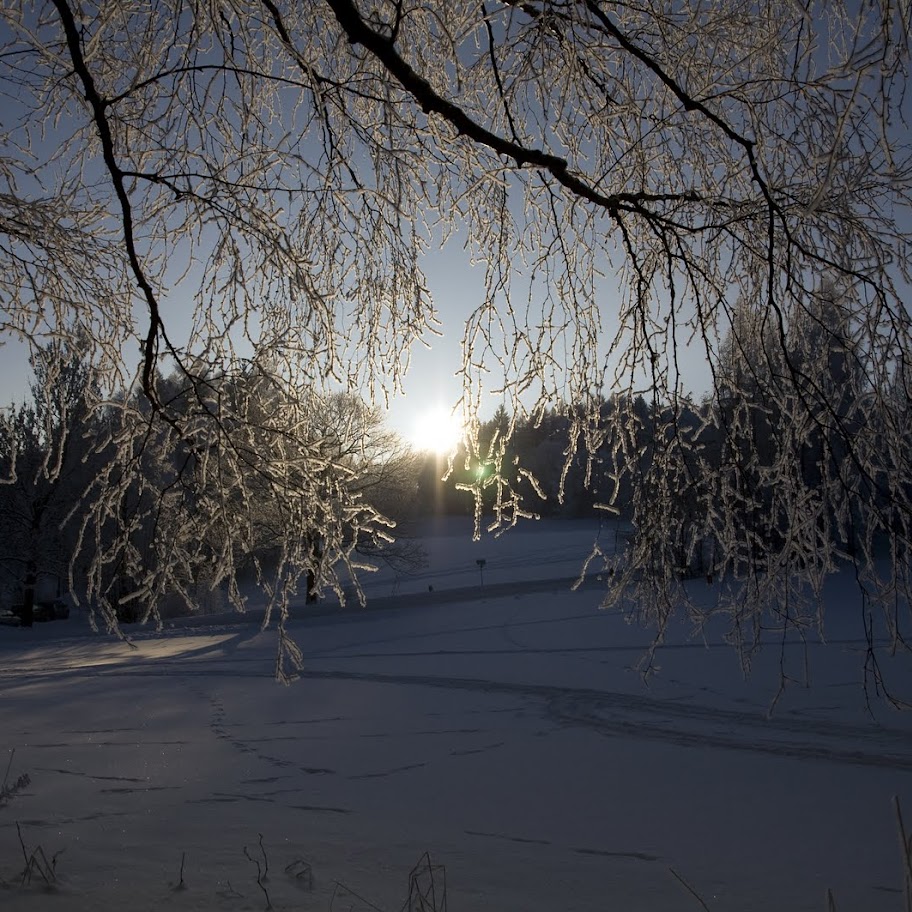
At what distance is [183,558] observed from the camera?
2299 mm

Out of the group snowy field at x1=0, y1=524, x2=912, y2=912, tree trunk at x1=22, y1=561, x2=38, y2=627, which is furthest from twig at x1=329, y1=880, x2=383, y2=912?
tree trunk at x1=22, y1=561, x2=38, y2=627

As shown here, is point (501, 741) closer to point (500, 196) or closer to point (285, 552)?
point (285, 552)

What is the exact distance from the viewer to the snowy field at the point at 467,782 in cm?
309

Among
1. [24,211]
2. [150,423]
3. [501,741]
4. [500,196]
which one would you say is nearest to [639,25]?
[500,196]

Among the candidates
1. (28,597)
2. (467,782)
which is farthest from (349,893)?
(28,597)

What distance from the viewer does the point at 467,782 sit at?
194 inches

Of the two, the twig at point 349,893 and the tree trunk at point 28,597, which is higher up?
the twig at point 349,893

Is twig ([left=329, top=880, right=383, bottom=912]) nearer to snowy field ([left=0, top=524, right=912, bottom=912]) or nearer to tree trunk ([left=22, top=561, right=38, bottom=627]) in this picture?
snowy field ([left=0, top=524, right=912, bottom=912])

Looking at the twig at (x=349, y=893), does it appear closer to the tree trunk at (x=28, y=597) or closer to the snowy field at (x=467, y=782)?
the snowy field at (x=467, y=782)

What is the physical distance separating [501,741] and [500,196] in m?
4.82

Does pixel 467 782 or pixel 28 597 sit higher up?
pixel 467 782

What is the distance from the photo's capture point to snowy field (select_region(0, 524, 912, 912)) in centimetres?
309

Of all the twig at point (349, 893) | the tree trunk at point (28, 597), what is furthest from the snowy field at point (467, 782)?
the tree trunk at point (28, 597)

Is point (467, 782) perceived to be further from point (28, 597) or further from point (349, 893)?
point (28, 597)
